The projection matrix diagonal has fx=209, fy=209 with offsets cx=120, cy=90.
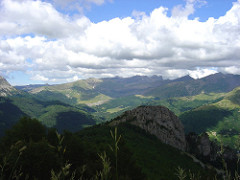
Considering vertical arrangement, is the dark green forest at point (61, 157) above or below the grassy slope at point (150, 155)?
above

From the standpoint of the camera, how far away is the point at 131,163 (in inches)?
1716

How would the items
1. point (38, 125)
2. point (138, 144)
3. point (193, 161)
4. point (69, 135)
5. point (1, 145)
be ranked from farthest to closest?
point (193, 161) → point (138, 144) → point (38, 125) → point (1, 145) → point (69, 135)

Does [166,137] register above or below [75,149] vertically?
below

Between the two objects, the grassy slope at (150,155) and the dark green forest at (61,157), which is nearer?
the dark green forest at (61,157)

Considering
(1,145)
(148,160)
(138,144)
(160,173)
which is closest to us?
(1,145)

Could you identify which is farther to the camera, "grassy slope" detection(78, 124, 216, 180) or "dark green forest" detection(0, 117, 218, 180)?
"grassy slope" detection(78, 124, 216, 180)

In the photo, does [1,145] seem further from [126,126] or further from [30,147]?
Answer: [126,126]

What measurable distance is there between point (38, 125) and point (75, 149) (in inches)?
1071

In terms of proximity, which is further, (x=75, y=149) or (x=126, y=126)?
(x=126, y=126)

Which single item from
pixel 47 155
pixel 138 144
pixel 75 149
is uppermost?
pixel 47 155

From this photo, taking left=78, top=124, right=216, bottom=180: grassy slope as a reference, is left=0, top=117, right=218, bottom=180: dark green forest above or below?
above

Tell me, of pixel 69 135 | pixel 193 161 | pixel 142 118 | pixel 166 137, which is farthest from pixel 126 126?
pixel 69 135

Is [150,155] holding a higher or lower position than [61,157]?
lower

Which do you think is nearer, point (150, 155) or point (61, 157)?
point (61, 157)
